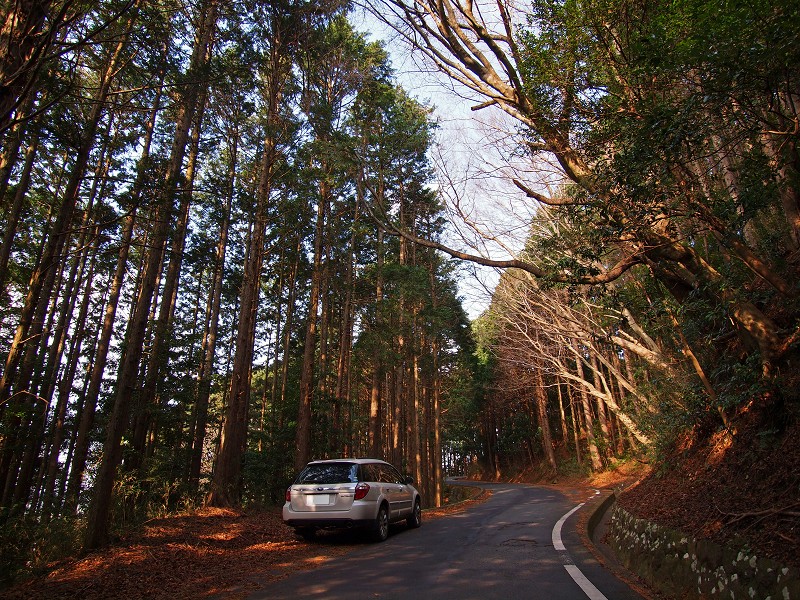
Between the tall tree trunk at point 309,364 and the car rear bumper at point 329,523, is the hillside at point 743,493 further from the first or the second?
the tall tree trunk at point 309,364

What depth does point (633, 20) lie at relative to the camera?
6648 mm

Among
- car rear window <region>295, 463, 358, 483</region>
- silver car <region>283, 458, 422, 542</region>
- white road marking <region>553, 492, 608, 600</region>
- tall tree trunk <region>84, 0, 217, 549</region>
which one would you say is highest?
tall tree trunk <region>84, 0, 217, 549</region>

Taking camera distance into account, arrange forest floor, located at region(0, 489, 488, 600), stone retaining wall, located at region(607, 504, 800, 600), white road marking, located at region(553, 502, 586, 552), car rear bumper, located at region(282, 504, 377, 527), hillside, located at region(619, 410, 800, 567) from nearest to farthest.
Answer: stone retaining wall, located at region(607, 504, 800, 600)
hillside, located at region(619, 410, 800, 567)
forest floor, located at region(0, 489, 488, 600)
white road marking, located at region(553, 502, 586, 552)
car rear bumper, located at region(282, 504, 377, 527)

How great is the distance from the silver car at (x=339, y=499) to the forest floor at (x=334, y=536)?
0.44 meters

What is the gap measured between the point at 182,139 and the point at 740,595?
423 inches

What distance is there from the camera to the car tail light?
815 cm

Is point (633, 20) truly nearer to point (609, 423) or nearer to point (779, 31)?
point (779, 31)

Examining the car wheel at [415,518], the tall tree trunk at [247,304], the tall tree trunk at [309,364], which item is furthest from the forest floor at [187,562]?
the tall tree trunk at [309,364]

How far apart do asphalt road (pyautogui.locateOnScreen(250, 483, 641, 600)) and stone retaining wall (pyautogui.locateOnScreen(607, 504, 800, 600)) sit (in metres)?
0.46

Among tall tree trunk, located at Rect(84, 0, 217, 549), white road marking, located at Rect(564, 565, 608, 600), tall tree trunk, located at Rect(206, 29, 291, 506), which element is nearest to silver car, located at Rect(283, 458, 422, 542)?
tall tree trunk, located at Rect(84, 0, 217, 549)

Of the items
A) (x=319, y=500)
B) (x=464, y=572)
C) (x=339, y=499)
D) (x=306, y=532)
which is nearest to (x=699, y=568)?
(x=464, y=572)

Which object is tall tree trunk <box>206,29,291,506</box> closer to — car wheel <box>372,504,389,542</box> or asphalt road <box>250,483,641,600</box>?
car wheel <box>372,504,389,542</box>

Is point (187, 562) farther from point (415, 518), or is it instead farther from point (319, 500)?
point (415, 518)

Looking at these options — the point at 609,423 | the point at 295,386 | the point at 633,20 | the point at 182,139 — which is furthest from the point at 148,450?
the point at 609,423
